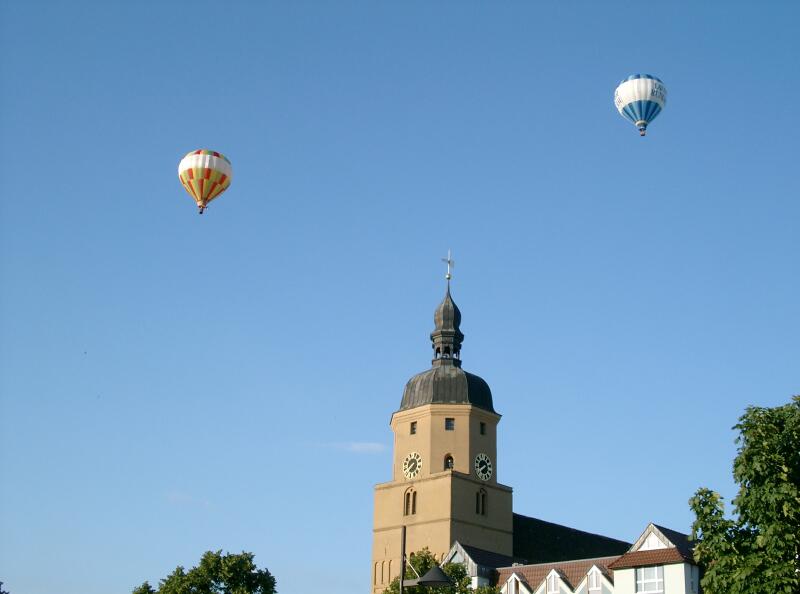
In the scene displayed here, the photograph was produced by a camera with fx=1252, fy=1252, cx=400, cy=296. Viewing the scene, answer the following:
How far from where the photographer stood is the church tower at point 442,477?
3371 inches

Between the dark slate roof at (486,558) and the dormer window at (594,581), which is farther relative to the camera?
the dark slate roof at (486,558)

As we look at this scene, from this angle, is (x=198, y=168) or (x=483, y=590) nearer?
(x=198, y=168)

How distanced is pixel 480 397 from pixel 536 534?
11.8 meters

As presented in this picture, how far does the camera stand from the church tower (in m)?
85.6

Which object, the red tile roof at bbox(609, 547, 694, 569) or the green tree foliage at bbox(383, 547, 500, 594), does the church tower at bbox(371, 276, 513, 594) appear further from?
the red tile roof at bbox(609, 547, 694, 569)

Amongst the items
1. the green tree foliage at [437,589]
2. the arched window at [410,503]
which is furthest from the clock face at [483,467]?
the green tree foliage at [437,589]

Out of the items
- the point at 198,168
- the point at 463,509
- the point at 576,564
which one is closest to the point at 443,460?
the point at 463,509

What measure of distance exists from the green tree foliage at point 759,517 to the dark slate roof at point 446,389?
42378 mm

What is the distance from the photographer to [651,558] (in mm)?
60094

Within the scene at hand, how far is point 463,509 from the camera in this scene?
86062 millimetres

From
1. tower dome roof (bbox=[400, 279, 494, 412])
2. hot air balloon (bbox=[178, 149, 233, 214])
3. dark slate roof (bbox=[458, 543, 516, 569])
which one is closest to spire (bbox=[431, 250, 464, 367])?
tower dome roof (bbox=[400, 279, 494, 412])

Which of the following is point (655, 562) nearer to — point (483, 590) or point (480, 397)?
point (483, 590)

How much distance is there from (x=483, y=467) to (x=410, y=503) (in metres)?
5.85

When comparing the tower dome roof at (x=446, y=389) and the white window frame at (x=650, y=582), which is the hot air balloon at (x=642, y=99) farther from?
the tower dome roof at (x=446, y=389)
